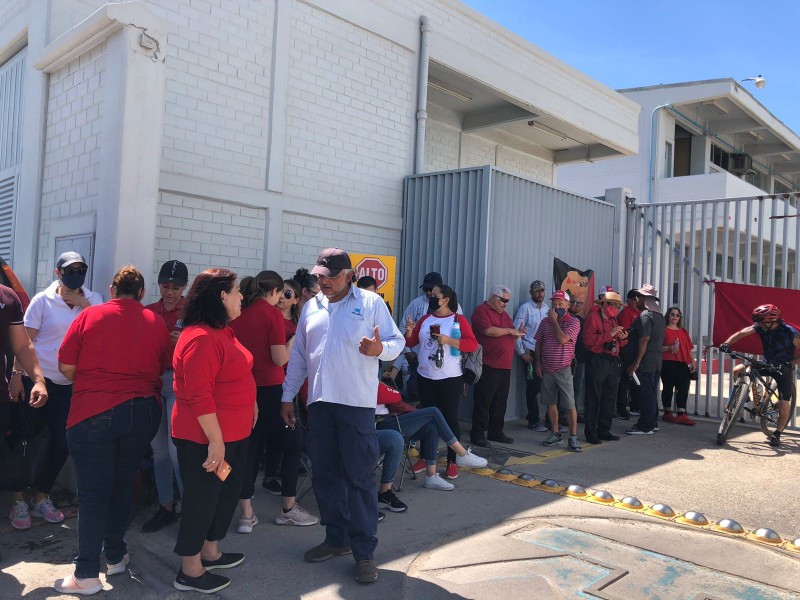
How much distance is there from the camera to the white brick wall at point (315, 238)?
8.28m

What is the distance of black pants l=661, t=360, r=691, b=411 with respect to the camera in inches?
385

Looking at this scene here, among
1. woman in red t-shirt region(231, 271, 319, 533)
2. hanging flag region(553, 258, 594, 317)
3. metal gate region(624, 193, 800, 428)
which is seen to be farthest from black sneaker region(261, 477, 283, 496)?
metal gate region(624, 193, 800, 428)

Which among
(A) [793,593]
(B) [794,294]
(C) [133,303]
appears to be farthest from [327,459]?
(B) [794,294]

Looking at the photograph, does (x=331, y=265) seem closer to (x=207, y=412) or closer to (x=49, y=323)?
(x=207, y=412)

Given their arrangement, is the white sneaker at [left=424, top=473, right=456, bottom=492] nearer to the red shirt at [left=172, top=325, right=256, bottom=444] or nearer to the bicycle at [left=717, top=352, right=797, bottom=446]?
the red shirt at [left=172, top=325, right=256, bottom=444]

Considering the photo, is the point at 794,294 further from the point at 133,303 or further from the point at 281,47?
the point at 133,303

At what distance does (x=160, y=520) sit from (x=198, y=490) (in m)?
1.28

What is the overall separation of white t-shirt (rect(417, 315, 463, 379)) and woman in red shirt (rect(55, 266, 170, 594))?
310 centimetres

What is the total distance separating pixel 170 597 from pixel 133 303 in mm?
1658

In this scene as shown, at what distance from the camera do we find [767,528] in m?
5.22

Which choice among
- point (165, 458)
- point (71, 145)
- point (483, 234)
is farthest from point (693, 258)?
point (71, 145)

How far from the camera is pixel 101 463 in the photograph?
149 inches

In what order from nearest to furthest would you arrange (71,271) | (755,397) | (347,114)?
(71,271) < (755,397) < (347,114)

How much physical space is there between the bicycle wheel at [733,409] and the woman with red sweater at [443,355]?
11.7ft
